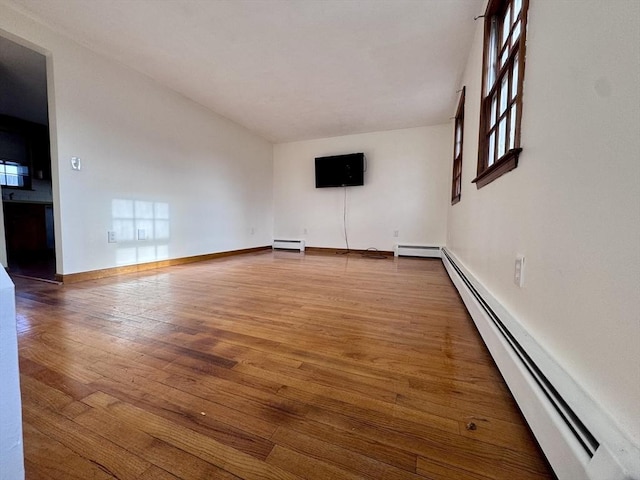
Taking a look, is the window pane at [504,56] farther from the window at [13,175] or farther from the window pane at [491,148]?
the window at [13,175]

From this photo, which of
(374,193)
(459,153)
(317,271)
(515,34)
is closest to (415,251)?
(374,193)

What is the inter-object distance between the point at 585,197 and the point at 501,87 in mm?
1285

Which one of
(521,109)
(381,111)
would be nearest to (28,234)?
(381,111)

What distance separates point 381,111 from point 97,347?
12.9 feet

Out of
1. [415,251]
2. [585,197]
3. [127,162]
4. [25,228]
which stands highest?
[127,162]

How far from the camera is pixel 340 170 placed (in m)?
4.69

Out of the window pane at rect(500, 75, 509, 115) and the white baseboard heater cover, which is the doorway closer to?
the white baseboard heater cover

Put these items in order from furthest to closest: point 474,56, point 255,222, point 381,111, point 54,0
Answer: point 255,222 < point 381,111 < point 474,56 < point 54,0

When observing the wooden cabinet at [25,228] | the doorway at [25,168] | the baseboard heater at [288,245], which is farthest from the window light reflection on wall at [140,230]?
the wooden cabinet at [25,228]

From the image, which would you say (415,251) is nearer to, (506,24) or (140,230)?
(506,24)

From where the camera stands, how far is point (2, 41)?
7.37ft

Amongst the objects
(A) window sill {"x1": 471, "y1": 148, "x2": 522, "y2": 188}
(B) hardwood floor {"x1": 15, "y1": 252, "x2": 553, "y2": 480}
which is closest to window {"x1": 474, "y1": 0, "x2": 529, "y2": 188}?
(A) window sill {"x1": 471, "y1": 148, "x2": 522, "y2": 188}

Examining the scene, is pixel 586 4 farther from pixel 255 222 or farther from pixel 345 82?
pixel 255 222

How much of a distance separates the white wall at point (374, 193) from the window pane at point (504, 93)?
286 centimetres
